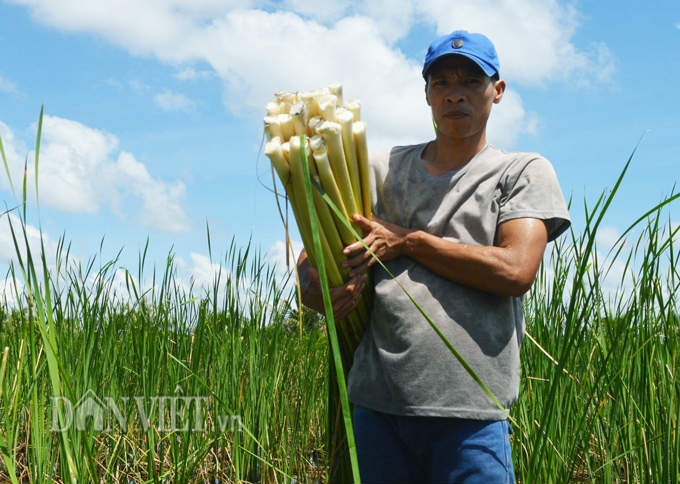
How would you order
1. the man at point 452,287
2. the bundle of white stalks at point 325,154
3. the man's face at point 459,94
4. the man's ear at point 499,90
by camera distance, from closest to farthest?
1. the bundle of white stalks at point 325,154
2. the man at point 452,287
3. the man's face at point 459,94
4. the man's ear at point 499,90

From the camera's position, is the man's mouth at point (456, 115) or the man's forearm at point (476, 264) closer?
the man's forearm at point (476, 264)

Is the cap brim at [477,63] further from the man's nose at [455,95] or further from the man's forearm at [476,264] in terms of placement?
the man's forearm at [476,264]

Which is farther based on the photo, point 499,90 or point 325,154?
point 499,90

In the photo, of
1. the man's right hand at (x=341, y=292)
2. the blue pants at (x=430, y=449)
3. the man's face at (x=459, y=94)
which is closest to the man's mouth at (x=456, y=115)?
the man's face at (x=459, y=94)

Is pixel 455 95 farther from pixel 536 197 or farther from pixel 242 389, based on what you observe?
pixel 242 389

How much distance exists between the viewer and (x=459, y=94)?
1.41 m

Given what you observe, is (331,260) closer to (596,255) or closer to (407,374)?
(407,374)

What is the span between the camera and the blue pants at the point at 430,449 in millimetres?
1313

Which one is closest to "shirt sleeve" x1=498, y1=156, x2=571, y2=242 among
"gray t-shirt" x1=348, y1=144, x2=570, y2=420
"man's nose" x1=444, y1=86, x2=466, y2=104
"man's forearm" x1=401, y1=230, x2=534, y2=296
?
"gray t-shirt" x1=348, y1=144, x2=570, y2=420

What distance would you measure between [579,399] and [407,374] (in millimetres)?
1269

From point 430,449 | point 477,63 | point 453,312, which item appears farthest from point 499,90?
point 430,449

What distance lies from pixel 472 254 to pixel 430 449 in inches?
18.5

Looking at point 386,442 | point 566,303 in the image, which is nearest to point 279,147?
point 386,442

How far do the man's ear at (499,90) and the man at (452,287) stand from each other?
0.02 m
